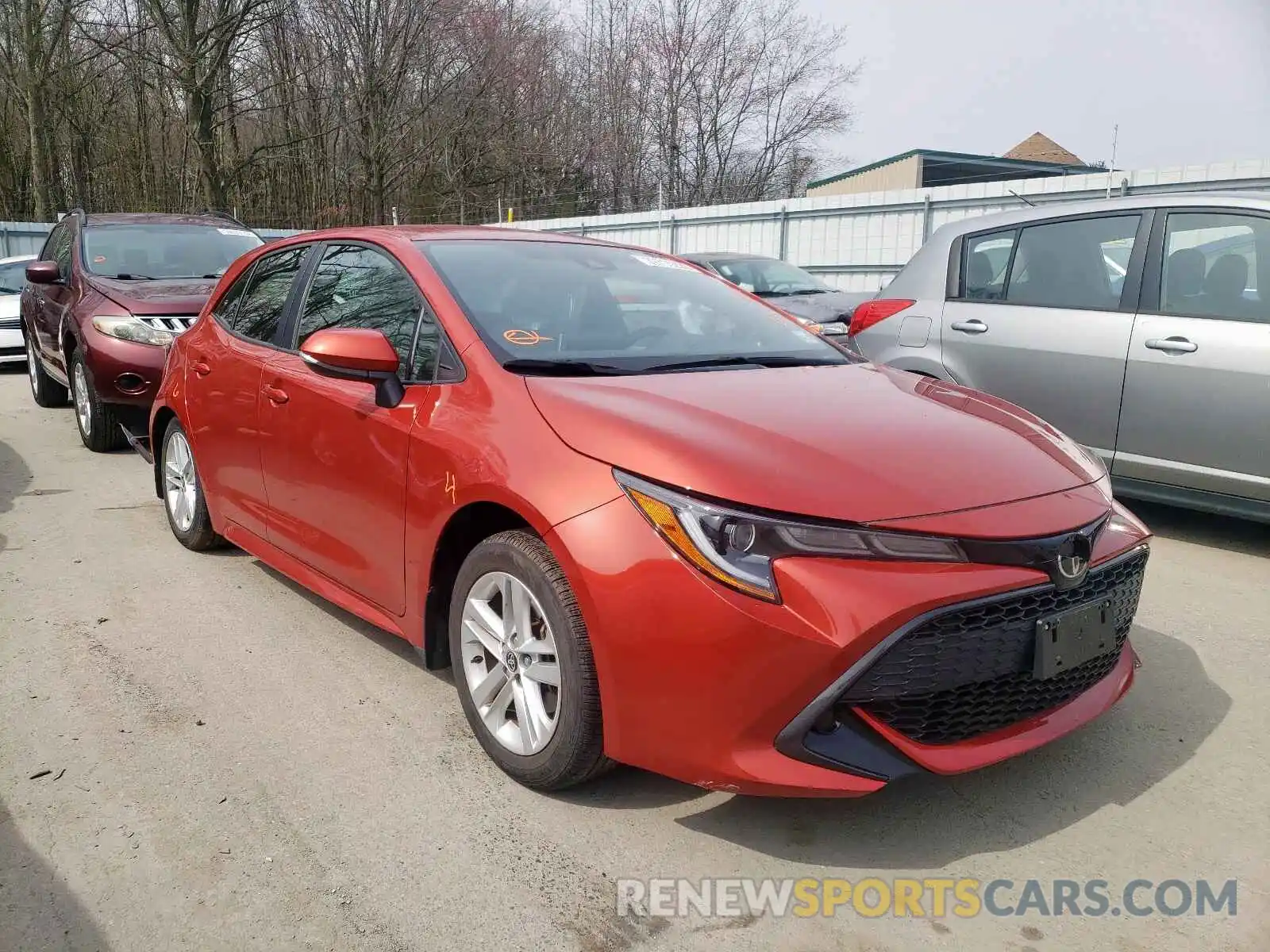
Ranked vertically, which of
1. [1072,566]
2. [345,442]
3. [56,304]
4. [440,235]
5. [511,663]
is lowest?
[511,663]

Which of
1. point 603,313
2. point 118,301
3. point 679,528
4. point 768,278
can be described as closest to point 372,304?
point 603,313

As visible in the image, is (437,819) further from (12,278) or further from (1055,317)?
(12,278)

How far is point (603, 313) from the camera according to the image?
3.37 m

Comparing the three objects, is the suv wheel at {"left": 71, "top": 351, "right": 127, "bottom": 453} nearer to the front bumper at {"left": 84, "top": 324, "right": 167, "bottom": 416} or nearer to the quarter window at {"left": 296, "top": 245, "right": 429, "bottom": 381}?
the front bumper at {"left": 84, "top": 324, "right": 167, "bottom": 416}

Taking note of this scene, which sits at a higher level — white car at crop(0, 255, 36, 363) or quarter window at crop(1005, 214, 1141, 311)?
quarter window at crop(1005, 214, 1141, 311)

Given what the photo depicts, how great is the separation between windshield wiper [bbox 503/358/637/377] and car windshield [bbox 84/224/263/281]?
5.90 meters

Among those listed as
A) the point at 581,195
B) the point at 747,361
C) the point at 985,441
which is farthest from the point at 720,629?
the point at 581,195

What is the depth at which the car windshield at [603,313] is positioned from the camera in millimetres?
3035

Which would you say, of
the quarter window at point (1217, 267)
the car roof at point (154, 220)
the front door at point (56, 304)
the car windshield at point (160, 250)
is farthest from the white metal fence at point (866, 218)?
the quarter window at point (1217, 267)

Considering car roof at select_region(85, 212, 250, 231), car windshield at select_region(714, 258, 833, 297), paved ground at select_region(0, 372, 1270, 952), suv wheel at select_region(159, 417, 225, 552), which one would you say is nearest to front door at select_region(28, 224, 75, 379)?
car roof at select_region(85, 212, 250, 231)

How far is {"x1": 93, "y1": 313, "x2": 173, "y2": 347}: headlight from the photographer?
22.4 ft

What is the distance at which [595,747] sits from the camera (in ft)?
8.06

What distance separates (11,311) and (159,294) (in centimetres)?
656

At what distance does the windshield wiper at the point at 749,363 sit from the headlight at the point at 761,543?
2.84ft
